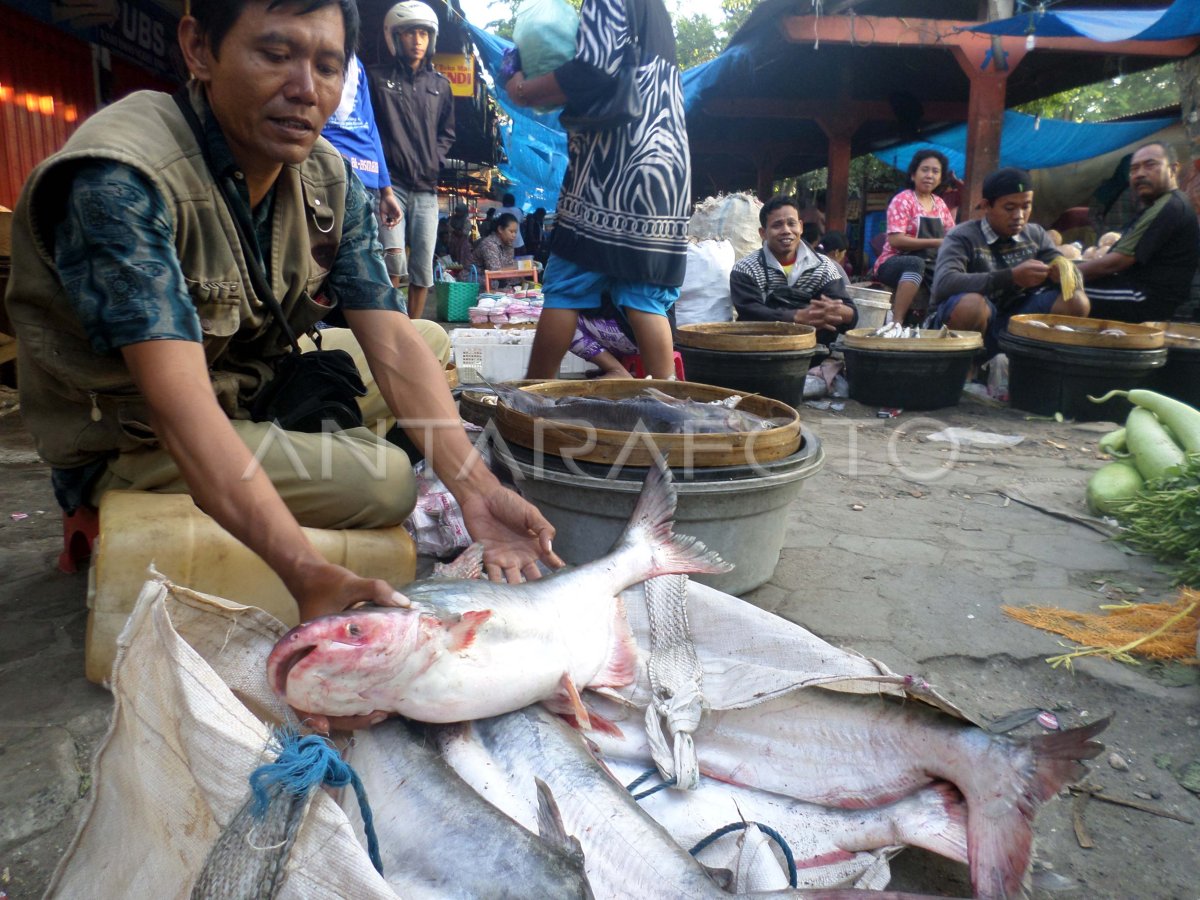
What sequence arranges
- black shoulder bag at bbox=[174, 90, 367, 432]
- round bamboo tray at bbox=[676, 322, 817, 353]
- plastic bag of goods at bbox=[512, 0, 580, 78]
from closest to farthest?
black shoulder bag at bbox=[174, 90, 367, 432] < plastic bag of goods at bbox=[512, 0, 580, 78] < round bamboo tray at bbox=[676, 322, 817, 353]

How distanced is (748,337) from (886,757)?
13.1 ft

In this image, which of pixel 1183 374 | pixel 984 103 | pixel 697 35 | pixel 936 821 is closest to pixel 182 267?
pixel 936 821

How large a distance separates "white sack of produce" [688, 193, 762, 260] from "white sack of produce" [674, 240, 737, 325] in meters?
1.22

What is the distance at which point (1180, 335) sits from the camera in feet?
19.1

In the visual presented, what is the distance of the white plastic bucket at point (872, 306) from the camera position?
7359 millimetres

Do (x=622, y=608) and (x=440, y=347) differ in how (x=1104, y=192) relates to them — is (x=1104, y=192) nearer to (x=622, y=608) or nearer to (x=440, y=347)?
(x=440, y=347)

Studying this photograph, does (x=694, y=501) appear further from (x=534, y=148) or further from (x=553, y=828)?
(x=534, y=148)

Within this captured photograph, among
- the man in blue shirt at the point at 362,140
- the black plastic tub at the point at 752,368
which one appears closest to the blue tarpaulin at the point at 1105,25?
the black plastic tub at the point at 752,368

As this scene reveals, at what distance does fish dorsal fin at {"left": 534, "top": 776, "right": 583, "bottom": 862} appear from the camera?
1.14 meters

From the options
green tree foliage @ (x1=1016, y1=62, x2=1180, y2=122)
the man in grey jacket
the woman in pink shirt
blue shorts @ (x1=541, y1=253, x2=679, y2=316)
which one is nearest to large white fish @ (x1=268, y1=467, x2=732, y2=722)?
blue shorts @ (x1=541, y1=253, x2=679, y2=316)

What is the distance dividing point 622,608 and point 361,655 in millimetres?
774

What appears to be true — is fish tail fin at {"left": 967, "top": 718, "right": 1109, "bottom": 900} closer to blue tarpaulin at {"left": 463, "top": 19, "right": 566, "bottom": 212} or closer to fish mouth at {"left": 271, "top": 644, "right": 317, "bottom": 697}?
fish mouth at {"left": 271, "top": 644, "right": 317, "bottom": 697}

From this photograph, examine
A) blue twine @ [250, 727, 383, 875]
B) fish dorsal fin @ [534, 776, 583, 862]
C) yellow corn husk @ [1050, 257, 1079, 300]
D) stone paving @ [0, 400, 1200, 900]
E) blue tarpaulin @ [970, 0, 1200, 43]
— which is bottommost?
stone paving @ [0, 400, 1200, 900]

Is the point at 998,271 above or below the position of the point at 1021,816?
above
